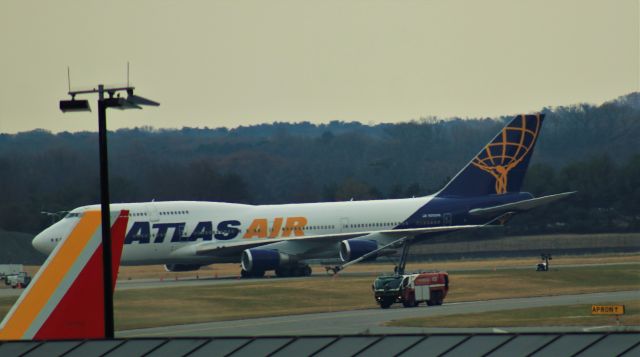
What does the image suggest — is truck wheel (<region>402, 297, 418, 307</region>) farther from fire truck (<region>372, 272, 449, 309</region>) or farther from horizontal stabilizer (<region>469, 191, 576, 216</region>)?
horizontal stabilizer (<region>469, 191, 576, 216</region>)

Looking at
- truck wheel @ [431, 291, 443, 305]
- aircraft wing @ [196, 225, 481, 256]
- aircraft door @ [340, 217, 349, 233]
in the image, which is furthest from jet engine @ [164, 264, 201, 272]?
truck wheel @ [431, 291, 443, 305]

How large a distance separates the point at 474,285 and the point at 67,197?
3325cm

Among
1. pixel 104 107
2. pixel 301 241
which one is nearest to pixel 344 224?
pixel 301 241

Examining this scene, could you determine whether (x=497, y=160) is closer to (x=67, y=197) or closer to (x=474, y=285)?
(x=474, y=285)

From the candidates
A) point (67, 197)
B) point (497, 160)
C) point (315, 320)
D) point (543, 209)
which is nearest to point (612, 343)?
point (315, 320)

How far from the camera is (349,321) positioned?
46000 millimetres

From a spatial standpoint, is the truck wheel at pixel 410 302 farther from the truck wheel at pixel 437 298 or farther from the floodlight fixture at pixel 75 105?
the floodlight fixture at pixel 75 105

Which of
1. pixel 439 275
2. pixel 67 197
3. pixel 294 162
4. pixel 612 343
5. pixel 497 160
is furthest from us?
pixel 294 162

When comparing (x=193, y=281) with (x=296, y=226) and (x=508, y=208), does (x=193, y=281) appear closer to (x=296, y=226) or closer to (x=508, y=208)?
(x=296, y=226)

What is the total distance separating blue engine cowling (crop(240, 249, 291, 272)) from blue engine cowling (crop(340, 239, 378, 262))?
3228mm

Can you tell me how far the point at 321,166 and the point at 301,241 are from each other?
40.1 metres

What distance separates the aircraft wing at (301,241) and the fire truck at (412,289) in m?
16.2

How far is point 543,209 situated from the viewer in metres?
91.9

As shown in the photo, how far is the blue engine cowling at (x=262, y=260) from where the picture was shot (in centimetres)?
6756
